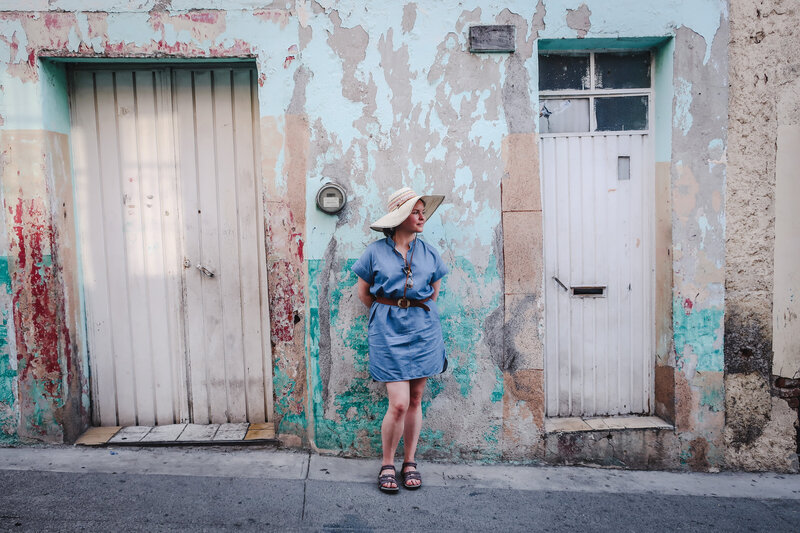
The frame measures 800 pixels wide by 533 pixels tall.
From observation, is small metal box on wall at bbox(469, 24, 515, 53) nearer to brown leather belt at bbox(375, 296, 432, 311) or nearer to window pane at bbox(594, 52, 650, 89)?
window pane at bbox(594, 52, 650, 89)

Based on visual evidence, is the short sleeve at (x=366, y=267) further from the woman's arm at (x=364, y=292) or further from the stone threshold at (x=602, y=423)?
the stone threshold at (x=602, y=423)

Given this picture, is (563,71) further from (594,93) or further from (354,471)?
(354,471)

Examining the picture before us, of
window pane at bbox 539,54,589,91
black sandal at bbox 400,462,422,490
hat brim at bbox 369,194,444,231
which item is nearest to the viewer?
hat brim at bbox 369,194,444,231

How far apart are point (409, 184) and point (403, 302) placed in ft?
2.88

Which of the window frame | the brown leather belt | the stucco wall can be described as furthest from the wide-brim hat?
the window frame

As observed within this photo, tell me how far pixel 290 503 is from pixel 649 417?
8.66ft

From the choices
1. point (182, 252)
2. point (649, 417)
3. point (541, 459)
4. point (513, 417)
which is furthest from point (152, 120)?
point (649, 417)

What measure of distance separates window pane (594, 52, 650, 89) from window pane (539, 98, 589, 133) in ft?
0.65

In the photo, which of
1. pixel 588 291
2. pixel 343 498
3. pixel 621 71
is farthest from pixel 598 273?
pixel 343 498

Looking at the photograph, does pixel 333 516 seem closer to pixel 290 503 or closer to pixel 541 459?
pixel 290 503

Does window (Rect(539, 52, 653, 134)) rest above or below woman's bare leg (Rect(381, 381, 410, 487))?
above

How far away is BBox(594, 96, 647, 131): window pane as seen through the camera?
4.21 meters

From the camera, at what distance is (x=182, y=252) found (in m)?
4.33

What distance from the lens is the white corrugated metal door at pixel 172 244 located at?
13.8 feet
